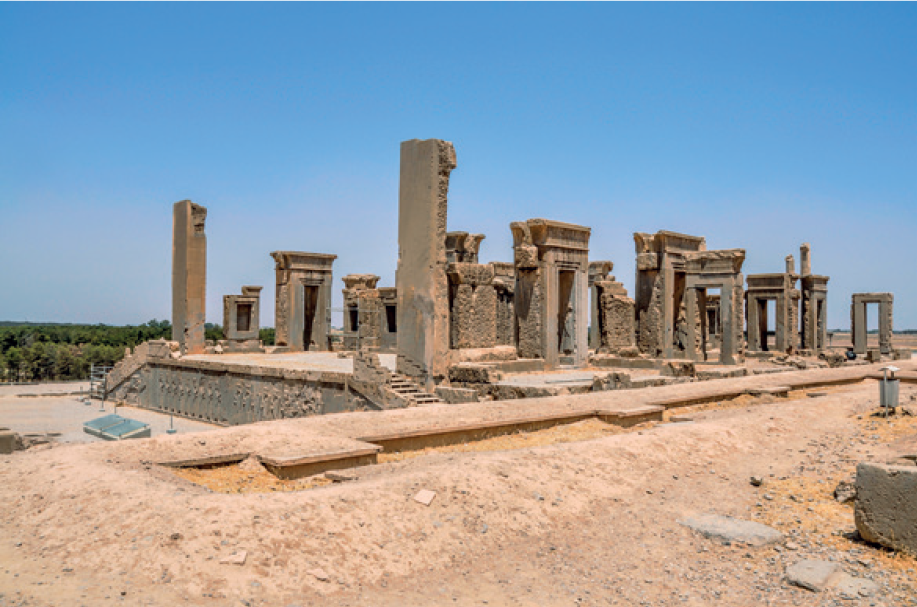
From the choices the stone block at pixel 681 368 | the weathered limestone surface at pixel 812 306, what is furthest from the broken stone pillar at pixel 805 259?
the stone block at pixel 681 368

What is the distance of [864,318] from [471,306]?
1999cm

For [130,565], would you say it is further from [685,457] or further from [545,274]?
[545,274]

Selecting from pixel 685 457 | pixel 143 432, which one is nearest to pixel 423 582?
pixel 685 457

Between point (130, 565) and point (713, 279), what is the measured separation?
70.3 feet

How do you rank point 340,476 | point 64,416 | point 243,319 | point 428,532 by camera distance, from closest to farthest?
point 428,532 → point 340,476 → point 64,416 → point 243,319

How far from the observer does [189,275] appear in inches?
958

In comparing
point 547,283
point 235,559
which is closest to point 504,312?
point 547,283

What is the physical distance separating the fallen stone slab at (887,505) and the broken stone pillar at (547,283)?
14.5 meters

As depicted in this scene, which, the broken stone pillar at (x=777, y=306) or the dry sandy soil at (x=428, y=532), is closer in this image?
the dry sandy soil at (x=428, y=532)

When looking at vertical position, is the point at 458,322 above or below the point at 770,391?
above

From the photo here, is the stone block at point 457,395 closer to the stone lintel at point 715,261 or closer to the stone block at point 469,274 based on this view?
the stone block at point 469,274

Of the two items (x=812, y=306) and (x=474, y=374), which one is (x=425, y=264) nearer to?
(x=474, y=374)

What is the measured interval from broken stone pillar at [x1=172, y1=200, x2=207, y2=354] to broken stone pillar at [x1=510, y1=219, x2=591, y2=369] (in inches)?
442

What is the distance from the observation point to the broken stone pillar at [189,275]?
24.3 m
